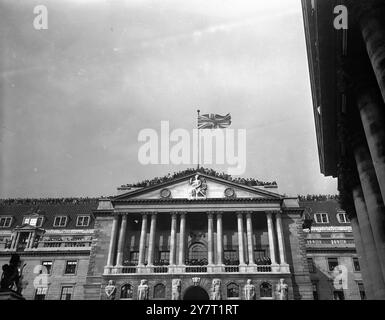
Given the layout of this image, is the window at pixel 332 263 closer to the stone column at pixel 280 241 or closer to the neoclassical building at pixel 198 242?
the neoclassical building at pixel 198 242

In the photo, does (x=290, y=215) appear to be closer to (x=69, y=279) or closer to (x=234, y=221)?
(x=234, y=221)

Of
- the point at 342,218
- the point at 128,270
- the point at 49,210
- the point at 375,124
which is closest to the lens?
the point at 375,124

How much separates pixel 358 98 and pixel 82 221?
5726 cm

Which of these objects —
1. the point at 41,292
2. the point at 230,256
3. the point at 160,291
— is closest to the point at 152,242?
the point at 160,291

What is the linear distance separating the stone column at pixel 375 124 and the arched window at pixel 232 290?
32.5 meters

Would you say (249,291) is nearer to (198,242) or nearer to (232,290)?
(232,290)

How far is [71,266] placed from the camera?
178ft

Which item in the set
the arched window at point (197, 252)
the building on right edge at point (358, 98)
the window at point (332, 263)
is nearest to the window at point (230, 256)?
the arched window at point (197, 252)

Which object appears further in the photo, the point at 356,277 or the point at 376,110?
the point at 356,277

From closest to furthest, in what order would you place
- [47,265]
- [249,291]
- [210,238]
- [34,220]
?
[249,291] < [210,238] < [47,265] < [34,220]

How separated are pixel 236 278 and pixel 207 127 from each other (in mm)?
20452

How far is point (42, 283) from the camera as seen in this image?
53.6 metres
